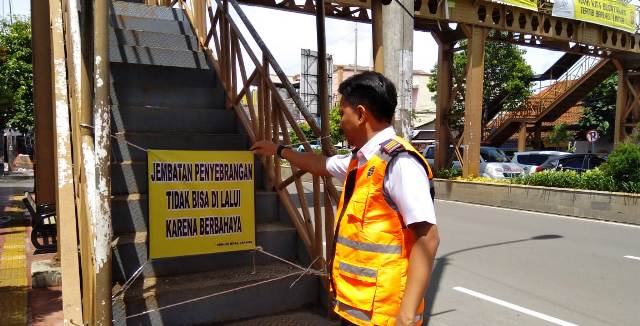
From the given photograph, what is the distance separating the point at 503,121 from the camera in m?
27.9

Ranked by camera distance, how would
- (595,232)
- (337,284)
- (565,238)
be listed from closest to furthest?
(337,284), (565,238), (595,232)

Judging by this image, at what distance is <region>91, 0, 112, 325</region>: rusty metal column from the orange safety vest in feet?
3.75

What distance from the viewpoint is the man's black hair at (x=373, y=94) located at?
6.89 ft

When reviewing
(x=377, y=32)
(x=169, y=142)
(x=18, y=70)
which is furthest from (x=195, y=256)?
(x=18, y=70)

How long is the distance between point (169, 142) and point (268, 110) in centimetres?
97

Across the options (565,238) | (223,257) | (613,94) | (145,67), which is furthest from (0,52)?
(613,94)

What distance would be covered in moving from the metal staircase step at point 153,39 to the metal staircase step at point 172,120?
1.26 m

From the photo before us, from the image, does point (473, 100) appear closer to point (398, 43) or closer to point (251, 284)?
point (398, 43)

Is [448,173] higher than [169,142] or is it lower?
lower

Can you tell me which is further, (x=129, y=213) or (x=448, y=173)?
(x=448, y=173)

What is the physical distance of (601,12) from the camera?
16891 millimetres

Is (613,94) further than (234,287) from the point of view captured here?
Yes

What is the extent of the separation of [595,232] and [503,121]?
19.3 m

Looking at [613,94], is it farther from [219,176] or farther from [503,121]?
[219,176]
